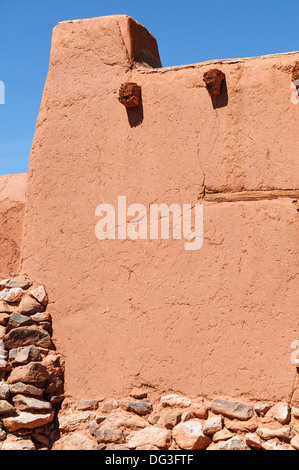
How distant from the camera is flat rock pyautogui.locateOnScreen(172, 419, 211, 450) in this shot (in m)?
3.89

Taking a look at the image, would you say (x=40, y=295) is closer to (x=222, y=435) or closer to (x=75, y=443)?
(x=75, y=443)

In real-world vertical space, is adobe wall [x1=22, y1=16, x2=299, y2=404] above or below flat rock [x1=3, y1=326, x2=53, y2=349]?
above

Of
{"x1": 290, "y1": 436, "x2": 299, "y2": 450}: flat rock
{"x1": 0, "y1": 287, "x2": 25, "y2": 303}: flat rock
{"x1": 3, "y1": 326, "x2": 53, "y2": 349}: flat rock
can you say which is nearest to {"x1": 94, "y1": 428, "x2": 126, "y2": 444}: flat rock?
{"x1": 3, "y1": 326, "x2": 53, "y2": 349}: flat rock

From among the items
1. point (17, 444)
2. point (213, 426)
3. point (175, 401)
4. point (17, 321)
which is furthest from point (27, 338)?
point (213, 426)

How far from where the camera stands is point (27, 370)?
437 centimetres

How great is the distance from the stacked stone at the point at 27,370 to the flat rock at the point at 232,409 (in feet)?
4.04

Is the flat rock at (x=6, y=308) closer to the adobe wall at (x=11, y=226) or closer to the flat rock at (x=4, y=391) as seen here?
the flat rock at (x=4, y=391)

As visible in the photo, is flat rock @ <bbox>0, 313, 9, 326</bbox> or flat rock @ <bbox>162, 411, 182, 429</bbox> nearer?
flat rock @ <bbox>162, 411, 182, 429</bbox>

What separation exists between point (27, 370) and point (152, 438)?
41.5 inches

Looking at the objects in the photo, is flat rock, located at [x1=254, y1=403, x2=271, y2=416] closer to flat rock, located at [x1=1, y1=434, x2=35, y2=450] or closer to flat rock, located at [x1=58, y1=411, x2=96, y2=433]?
flat rock, located at [x1=58, y1=411, x2=96, y2=433]

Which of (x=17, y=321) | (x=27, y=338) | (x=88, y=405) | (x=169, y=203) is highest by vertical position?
(x=169, y=203)

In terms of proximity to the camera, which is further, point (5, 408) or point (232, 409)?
point (5, 408)

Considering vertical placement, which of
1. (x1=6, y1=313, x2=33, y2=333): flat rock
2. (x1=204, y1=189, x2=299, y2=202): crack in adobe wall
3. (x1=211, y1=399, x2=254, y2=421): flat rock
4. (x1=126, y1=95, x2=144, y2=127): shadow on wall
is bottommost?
(x1=211, y1=399, x2=254, y2=421): flat rock

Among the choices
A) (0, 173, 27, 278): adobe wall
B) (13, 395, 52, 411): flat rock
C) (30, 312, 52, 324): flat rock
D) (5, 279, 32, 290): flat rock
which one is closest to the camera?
(13, 395, 52, 411): flat rock
